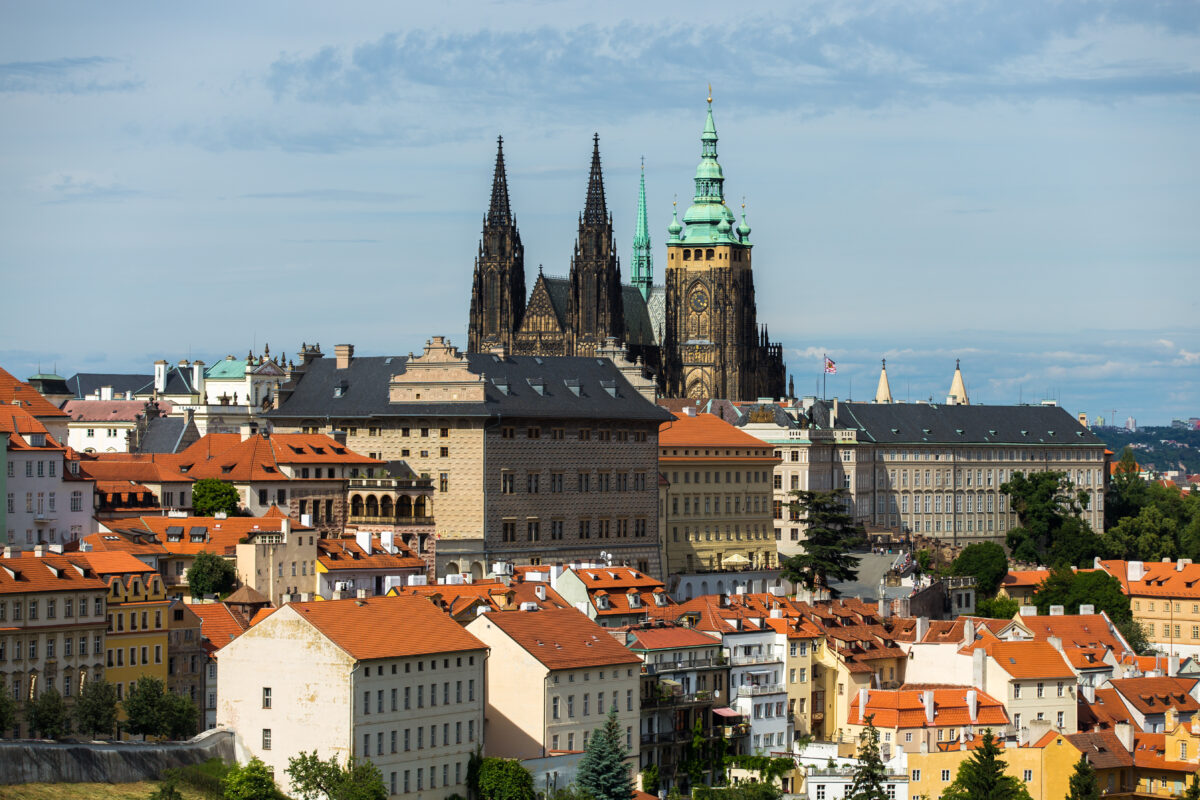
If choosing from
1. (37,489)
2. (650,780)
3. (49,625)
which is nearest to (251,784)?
(49,625)

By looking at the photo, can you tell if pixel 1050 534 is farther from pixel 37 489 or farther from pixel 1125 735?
pixel 37 489

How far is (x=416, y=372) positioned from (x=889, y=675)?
31161 millimetres

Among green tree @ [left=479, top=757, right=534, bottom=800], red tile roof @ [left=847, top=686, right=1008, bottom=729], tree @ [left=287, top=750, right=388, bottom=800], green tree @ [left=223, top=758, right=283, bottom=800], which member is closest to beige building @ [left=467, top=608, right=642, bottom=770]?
green tree @ [left=479, top=757, right=534, bottom=800]

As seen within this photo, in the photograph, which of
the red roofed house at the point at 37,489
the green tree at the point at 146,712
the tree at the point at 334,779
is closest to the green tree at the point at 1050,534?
the red roofed house at the point at 37,489

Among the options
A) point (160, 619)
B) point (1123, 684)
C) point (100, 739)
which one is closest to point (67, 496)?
point (160, 619)

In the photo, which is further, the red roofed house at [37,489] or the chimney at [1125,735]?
the red roofed house at [37,489]

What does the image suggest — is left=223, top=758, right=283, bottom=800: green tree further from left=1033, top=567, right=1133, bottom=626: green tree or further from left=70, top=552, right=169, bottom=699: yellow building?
left=1033, top=567, right=1133, bottom=626: green tree

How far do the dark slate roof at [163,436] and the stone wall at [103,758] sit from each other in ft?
217

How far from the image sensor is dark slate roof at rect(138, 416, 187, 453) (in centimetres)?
15962

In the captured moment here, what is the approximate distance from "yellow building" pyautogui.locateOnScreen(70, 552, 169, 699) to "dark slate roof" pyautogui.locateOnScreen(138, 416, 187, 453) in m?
53.9

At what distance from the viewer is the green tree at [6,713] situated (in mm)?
90688

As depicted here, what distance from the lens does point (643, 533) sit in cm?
14525

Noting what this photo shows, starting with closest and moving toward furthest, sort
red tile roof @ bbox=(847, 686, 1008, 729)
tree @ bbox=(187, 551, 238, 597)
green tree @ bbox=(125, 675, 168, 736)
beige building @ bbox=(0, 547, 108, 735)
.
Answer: beige building @ bbox=(0, 547, 108, 735), green tree @ bbox=(125, 675, 168, 736), red tile roof @ bbox=(847, 686, 1008, 729), tree @ bbox=(187, 551, 238, 597)

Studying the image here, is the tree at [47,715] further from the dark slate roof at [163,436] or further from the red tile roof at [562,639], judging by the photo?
the dark slate roof at [163,436]
